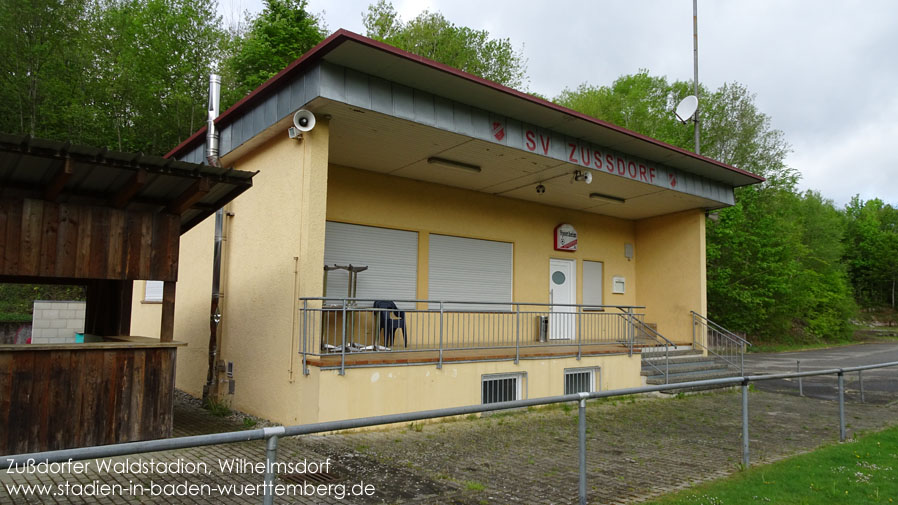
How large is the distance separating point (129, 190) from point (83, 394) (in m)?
2.21

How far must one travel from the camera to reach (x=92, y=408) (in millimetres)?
6301

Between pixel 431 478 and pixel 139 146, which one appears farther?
pixel 139 146

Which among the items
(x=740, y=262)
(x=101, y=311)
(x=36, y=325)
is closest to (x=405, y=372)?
(x=101, y=311)

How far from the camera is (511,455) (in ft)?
21.5

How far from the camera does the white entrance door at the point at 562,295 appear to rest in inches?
539

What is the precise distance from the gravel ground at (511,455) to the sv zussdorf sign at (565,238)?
4657 millimetres

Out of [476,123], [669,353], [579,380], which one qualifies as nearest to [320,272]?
[476,123]

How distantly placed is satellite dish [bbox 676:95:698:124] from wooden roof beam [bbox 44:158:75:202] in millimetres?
13924

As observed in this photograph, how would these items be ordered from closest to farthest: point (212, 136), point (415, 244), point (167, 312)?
1. point (167, 312)
2. point (212, 136)
3. point (415, 244)

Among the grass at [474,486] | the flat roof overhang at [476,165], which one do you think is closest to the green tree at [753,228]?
the flat roof overhang at [476,165]

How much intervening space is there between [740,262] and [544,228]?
15.1m

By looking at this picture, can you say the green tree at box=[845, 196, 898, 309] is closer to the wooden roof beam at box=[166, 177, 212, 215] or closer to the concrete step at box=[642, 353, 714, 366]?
the concrete step at box=[642, 353, 714, 366]

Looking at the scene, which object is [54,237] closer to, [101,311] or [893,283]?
[101,311]

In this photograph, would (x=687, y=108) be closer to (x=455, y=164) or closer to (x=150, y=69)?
(x=455, y=164)
